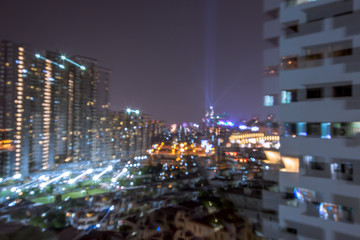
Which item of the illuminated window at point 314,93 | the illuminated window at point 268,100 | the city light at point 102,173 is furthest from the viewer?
the city light at point 102,173

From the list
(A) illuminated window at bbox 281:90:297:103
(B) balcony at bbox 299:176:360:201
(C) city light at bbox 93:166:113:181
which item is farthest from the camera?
(C) city light at bbox 93:166:113:181

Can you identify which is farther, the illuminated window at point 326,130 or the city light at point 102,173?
the city light at point 102,173

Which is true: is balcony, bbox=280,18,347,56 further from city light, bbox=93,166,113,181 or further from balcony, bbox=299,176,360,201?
city light, bbox=93,166,113,181

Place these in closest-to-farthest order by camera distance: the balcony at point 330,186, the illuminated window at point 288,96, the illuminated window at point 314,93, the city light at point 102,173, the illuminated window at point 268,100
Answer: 1. the balcony at point 330,186
2. the illuminated window at point 314,93
3. the illuminated window at point 288,96
4. the illuminated window at point 268,100
5. the city light at point 102,173

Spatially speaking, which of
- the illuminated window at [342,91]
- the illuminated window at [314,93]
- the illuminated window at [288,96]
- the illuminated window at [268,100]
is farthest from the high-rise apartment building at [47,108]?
the illuminated window at [342,91]

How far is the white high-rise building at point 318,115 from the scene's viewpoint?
3.86 feet

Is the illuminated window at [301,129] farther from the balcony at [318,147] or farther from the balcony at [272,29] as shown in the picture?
the balcony at [272,29]

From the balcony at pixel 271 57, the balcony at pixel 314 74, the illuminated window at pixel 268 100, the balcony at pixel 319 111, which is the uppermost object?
the balcony at pixel 271 57

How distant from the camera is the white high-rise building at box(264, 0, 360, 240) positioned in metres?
1.18

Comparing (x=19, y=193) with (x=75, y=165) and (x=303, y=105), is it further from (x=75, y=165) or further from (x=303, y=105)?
(x=303, y=105)

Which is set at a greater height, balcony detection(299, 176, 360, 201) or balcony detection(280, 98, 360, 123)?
balcony detection(280, 98, 360, 123)

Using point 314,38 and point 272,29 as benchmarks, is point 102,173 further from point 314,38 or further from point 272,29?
point 314,38

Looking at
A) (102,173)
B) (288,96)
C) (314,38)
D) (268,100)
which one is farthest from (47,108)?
(314,38)

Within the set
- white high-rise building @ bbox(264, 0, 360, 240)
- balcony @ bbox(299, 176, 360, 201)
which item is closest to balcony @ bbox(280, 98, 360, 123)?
white high-rise building @ bbox(264, 0, 360, 240)
